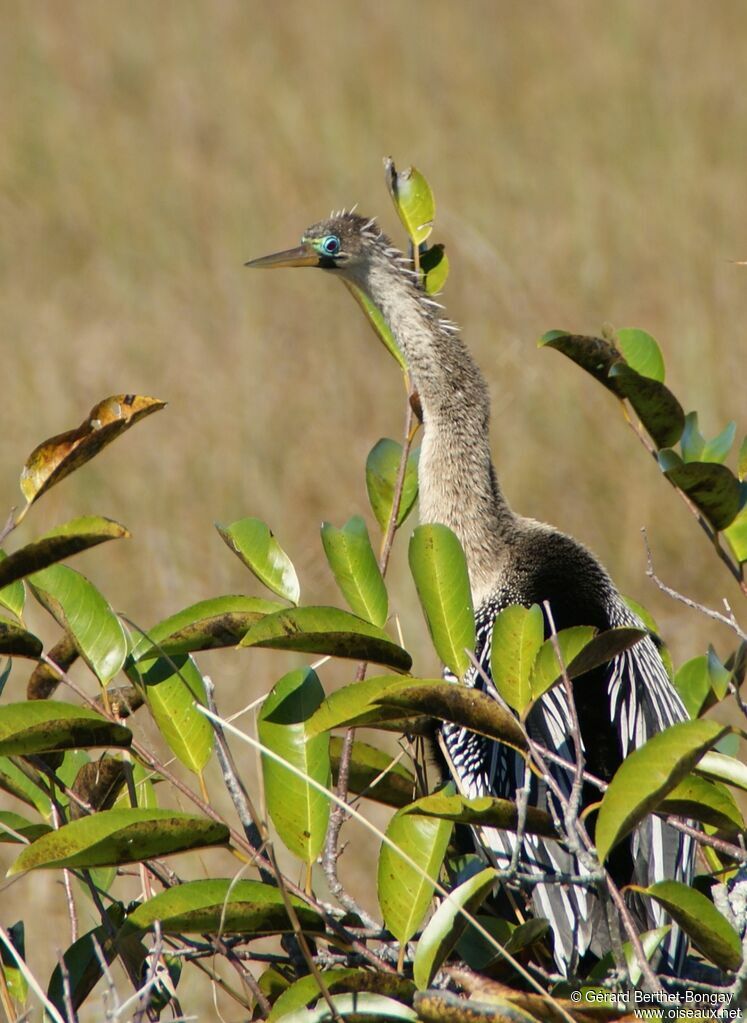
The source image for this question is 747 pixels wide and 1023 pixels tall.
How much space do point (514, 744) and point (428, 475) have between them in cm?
125

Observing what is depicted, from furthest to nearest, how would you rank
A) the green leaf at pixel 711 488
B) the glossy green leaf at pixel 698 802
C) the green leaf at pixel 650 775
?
the green leaf at pixel 711 488 → the glossy green leaf at pixel 698 802 → the green leaf at pixel 650 775

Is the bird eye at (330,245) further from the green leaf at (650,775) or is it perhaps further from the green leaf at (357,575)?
the green leaf at (650,775)

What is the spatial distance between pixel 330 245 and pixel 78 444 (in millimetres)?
1475

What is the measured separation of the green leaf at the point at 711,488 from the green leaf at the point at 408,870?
414 mm

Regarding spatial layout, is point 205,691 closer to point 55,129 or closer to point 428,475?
point 428,475

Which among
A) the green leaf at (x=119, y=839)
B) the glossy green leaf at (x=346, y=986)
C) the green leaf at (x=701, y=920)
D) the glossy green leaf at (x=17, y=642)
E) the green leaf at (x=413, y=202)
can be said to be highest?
the green leaf at (x=413, y=202)

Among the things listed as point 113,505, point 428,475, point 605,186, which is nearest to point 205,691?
point 428,475

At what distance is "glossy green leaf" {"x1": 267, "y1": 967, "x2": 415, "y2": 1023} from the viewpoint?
1281 mm

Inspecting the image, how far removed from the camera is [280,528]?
4.38m

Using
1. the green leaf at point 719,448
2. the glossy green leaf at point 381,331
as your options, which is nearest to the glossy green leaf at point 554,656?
the green leaf at point 719,448

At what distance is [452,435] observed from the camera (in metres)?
2.47

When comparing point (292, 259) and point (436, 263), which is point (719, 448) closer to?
point (436, 263)

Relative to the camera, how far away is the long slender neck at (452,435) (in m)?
2.39

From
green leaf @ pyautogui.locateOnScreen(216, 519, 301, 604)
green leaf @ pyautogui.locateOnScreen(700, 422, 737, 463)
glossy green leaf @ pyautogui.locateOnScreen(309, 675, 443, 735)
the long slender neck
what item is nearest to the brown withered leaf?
green leaf @ pyautogui.locateOnScreen(216, 519, 301, 604)
